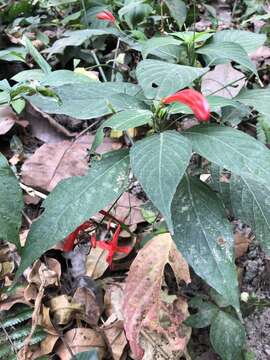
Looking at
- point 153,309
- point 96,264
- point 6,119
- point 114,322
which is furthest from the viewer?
point 6,119

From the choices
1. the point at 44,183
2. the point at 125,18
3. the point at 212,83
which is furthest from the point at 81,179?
the point at 125,18

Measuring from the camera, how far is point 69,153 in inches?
69.2

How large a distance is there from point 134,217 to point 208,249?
613 millimetres

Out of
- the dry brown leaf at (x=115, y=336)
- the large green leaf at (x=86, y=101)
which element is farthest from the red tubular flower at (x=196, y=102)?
the dry brown leaf at (x=115, y=336)

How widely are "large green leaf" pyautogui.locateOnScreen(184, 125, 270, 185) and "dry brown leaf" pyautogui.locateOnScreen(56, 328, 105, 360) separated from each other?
2.00ft

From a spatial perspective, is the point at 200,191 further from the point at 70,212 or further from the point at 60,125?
the point at 60,125

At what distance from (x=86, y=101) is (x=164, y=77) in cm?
19

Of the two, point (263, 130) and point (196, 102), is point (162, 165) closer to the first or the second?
point (196, 102)

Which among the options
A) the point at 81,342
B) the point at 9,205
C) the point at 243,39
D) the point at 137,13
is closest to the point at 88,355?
the point at 81,342

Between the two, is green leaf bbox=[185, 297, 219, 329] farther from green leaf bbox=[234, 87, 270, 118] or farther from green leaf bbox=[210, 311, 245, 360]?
green leaf bbox=[234, 87, 270, 118]

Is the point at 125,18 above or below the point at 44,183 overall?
above

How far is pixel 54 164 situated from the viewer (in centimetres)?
169

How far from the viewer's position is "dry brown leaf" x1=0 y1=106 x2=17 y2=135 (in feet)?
6.09

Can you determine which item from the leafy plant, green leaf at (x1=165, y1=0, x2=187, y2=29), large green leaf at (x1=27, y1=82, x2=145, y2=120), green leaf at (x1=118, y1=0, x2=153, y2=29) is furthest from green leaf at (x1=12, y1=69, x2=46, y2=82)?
green leaf at (x1=165, y1=0, x2=187, y2=29)
